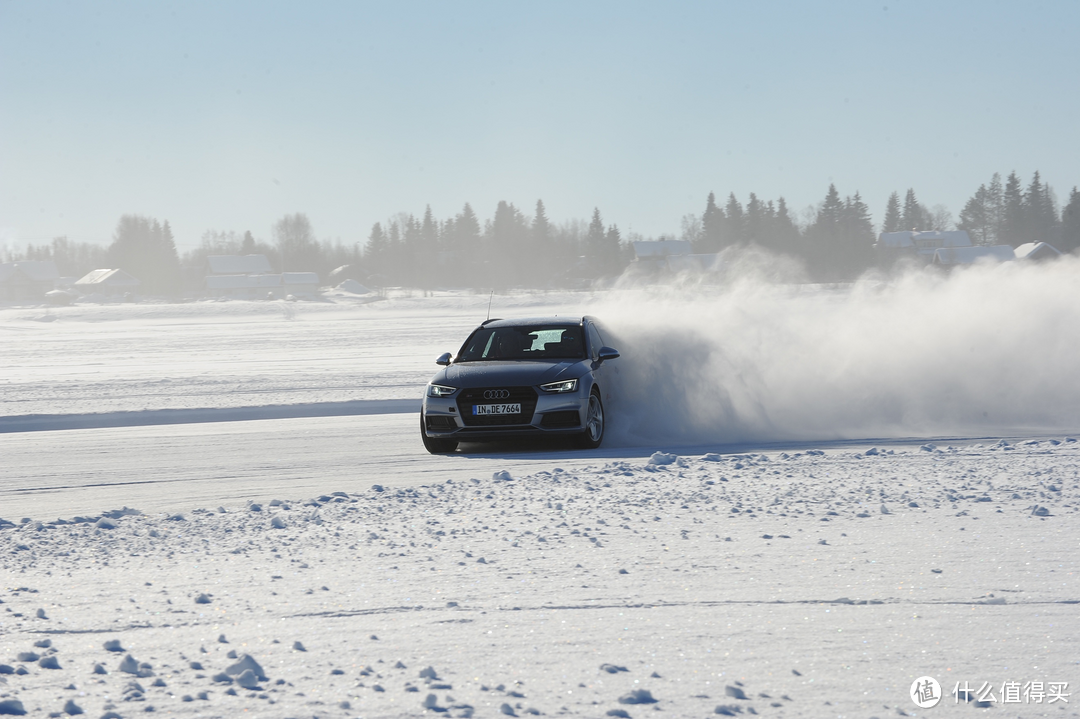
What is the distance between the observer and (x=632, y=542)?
615 cm

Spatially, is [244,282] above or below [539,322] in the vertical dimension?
above

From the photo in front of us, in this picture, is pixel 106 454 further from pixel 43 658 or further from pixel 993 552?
pixel 993 552

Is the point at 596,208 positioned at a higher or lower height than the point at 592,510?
higher

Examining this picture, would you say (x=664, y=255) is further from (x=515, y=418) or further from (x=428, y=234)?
(x=515, y=418)

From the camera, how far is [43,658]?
4160 millimetres

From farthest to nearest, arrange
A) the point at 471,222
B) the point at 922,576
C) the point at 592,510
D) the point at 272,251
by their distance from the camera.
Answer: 1. the point at 272,251
2. the point at 471,222
3. the point at 592,510
4. the point at 922,576

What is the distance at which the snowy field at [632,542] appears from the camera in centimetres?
385

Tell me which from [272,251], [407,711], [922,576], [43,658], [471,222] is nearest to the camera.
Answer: [407,711]

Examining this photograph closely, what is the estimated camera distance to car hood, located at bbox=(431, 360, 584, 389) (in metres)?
10.6

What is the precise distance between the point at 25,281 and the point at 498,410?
5555 inches

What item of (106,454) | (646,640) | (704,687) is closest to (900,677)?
(704,687)

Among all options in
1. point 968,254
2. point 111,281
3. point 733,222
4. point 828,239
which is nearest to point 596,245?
point 733,222

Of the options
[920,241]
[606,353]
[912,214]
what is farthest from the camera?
[912,214]

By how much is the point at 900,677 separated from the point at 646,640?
1.07 metres
